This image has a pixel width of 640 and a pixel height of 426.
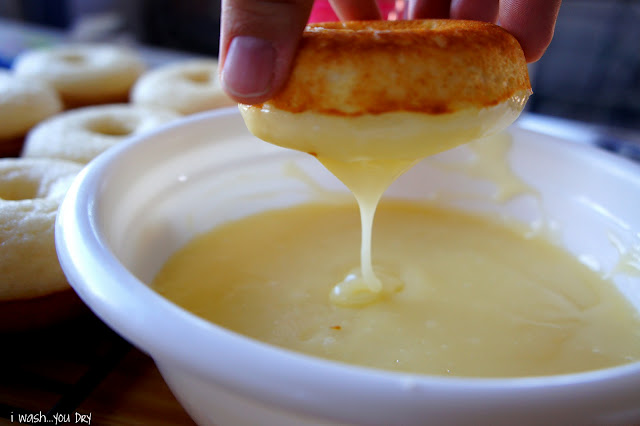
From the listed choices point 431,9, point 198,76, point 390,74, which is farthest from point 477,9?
point 198,76

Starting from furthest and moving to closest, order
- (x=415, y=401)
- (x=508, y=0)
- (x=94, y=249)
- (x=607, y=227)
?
(x=607, y=227) → (x=508, y=0) → (x=94, y=249) → (x=415, y=401)

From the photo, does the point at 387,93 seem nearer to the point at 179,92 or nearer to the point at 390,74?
the point at 390,74

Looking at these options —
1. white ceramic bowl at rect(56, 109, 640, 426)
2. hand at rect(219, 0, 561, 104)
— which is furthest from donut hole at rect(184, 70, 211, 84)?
hand at rect(219, 0, 561, 104)

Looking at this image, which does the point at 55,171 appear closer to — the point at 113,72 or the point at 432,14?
the point at 432,14

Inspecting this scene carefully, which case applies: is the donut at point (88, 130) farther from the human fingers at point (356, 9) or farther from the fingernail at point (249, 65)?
the fingernail at point (249, 65)

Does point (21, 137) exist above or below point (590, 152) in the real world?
below

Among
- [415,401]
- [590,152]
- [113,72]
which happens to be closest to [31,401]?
[415,401]

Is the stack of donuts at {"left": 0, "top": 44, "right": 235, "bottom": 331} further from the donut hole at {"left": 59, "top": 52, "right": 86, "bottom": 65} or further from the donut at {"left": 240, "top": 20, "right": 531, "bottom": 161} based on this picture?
A: the donut at {"left": 240, "top": 20, "right": 531, "bottom": 161}
